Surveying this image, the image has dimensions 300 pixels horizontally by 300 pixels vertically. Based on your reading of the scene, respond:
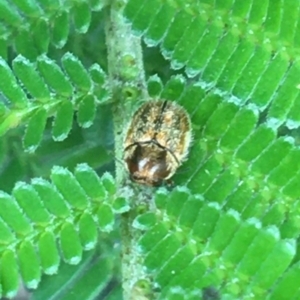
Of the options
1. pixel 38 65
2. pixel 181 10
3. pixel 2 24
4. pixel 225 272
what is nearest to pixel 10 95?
pixel 38 65

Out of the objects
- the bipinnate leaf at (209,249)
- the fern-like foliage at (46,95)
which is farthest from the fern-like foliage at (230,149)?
the fern-like foliage at (46,95)

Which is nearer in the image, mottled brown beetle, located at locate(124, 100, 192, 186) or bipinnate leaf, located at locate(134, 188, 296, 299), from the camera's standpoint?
bipinnate leaf, located at locate(134, 188, 296, 299)

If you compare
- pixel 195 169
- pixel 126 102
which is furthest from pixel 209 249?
pixel 126 102

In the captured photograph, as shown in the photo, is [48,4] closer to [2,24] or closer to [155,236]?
[2,24]

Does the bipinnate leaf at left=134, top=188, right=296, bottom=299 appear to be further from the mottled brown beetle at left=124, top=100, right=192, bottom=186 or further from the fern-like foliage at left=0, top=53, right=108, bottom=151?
the fern-like foliage at left=0, top=53, right=108, bottom=151

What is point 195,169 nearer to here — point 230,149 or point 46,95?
point 230,149

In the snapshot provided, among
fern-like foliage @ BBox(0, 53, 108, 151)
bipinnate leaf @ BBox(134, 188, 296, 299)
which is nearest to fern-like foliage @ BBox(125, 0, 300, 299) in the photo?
bipinnate leaf @ BBox(134, 188, 296, 299)
